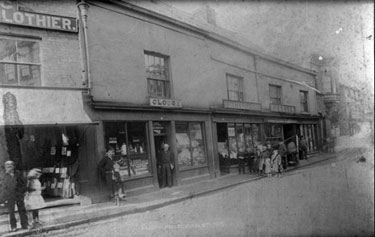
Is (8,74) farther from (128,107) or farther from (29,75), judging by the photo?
(128,107)

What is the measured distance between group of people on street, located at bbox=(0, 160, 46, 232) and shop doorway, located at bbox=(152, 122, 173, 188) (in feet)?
2.20

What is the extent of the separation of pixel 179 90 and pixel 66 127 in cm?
73

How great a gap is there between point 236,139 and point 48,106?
1205mm

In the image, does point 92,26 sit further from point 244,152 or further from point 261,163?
point 261,163

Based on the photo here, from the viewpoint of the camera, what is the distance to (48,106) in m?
1.55

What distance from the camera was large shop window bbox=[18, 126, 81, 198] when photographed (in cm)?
154

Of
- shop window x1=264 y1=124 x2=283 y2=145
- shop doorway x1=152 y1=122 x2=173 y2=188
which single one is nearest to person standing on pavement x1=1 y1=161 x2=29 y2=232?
shop doorway x1=152 y1=122 x2=173 y2=188

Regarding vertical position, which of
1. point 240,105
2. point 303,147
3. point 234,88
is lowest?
point 303,147

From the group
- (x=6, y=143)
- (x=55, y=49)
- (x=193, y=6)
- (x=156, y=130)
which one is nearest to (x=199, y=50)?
(x=193, y=6)

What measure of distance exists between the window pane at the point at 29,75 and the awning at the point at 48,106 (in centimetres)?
4

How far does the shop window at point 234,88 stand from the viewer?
202cm

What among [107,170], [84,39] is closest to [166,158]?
[107,170]

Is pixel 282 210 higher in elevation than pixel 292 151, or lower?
lower

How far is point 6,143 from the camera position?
5.30 ft
